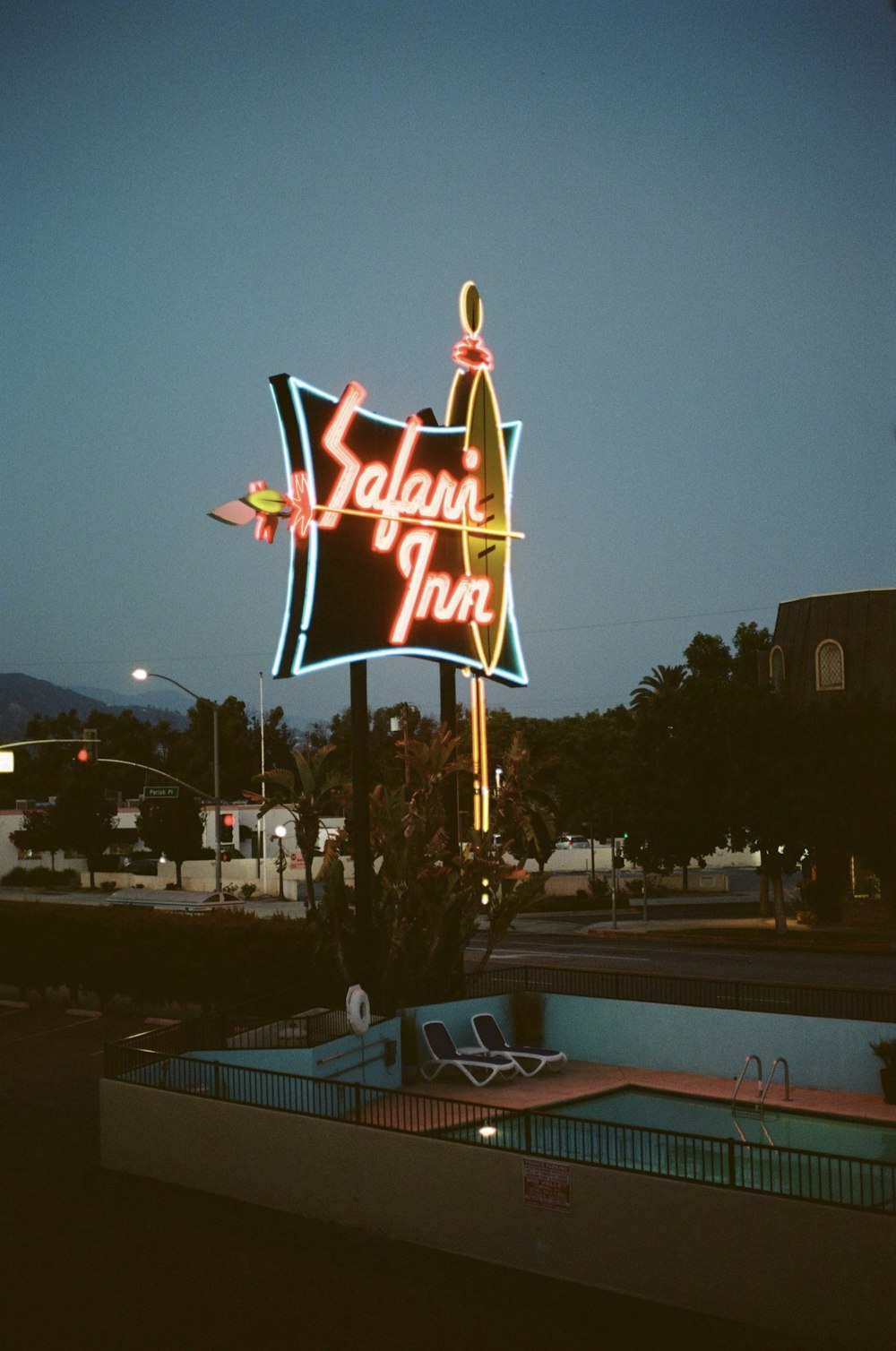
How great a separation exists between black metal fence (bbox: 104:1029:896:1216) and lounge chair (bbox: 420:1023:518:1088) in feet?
6.77

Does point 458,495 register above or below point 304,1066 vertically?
above

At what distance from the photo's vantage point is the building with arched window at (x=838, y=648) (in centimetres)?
5225

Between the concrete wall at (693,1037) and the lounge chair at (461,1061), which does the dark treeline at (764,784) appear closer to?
the concrete wall at (693,1037)

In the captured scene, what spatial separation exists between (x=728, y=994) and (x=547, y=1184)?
13.8 meters

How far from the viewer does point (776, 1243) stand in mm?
10812

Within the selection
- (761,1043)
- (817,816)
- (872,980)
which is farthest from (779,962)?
(761,1043)

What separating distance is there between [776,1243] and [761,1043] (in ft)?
30.7

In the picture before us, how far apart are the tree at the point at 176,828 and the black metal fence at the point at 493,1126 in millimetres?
57063

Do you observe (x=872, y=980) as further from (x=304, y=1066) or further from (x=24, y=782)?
(x=24, y=782)

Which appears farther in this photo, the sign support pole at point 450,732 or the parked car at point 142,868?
the parked car at point 142,868

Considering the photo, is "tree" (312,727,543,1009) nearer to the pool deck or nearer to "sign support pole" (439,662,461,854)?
"sign support pole" (439,662,461,854)

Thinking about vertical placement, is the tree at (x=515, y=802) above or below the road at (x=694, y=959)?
above

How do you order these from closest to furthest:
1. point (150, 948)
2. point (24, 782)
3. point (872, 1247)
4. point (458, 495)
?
point (872, 1247)
point (458, 495)
point (150, 948)
point (24, 782)

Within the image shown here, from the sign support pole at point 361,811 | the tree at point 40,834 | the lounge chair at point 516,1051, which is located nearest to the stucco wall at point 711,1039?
the lounge chair at point 516,1051
